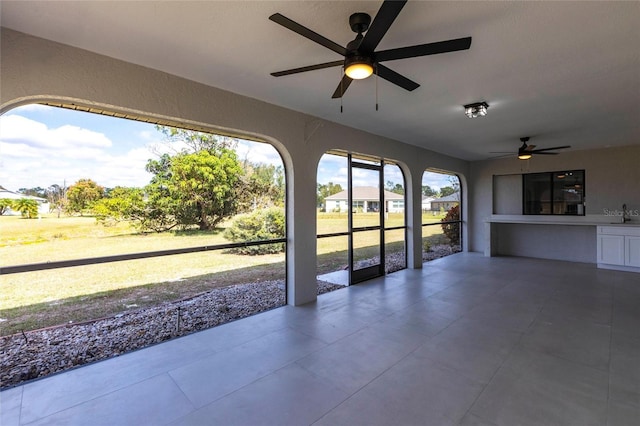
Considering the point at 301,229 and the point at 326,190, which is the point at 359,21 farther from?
the point at 326,190

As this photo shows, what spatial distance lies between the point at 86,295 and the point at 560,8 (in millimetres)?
5265

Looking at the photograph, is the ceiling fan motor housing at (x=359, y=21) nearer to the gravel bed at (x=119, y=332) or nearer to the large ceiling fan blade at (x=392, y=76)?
the large ceiling fan blade at (x=392, y=76)

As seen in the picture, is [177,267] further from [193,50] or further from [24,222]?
[193,50]

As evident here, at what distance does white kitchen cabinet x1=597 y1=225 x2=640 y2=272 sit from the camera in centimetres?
579

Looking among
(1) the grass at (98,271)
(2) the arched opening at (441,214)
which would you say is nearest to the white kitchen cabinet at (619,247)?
(2) the arched opening at (441,214)

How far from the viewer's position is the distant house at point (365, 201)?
513 cm

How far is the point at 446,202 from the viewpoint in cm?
841

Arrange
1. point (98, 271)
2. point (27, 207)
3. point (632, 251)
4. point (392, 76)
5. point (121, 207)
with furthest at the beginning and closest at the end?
point (632, 251) < point (121, 207) < point (98, 271) < point (27, 207) < point (392, 76)

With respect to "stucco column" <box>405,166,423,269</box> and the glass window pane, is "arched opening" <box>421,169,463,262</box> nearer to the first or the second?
"stucco column" <box>405,166,423,269</box>

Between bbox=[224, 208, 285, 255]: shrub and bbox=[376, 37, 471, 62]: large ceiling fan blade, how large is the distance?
3.34 m

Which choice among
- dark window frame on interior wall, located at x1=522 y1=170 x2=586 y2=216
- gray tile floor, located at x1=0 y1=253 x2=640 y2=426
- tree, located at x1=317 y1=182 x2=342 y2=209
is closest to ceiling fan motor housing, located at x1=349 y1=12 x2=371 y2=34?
gray tile floor, located at x1=0 y1=253 x2=640 y2=426

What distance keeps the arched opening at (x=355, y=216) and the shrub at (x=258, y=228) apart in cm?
79

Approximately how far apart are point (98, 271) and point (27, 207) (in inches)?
42.5

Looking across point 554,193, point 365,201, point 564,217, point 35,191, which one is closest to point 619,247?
point 564,217
